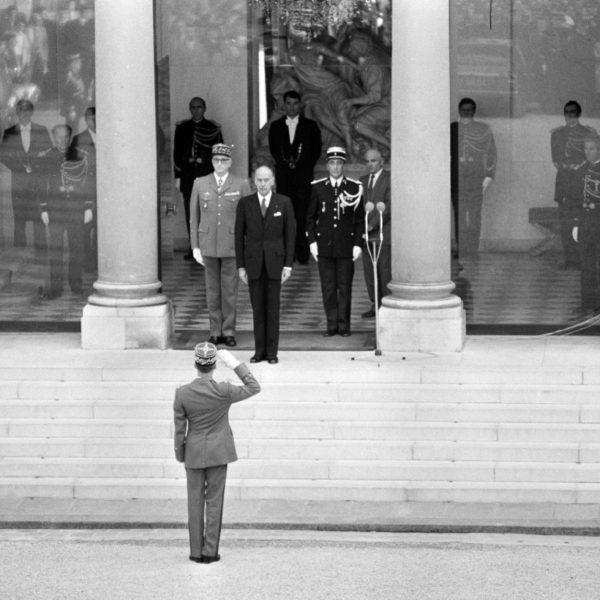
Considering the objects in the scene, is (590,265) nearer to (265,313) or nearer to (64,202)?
(265,313)

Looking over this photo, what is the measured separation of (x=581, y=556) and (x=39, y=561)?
14.0ft

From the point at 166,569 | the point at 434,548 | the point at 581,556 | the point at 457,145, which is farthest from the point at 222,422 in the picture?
the point at 457,145

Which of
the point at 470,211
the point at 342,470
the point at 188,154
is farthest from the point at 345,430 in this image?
the point at 188,154

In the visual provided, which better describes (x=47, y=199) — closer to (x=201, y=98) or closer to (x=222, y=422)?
(x=201, y=98)

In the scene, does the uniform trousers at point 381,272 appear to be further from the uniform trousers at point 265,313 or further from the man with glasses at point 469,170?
the uniform trousers at point 265,313

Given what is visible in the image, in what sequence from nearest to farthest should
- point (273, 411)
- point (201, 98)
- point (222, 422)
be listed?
point (222, 422)
point (273, 411)
point (201, 98)

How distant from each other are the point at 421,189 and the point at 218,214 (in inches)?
84.2

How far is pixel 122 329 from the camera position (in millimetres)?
19469

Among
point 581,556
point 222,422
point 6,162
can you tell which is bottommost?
point 581,556

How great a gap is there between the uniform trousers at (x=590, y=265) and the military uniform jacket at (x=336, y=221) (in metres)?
3.10

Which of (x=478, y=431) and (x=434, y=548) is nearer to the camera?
(x=434, y=548)

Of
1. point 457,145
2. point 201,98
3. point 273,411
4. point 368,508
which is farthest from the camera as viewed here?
point 201,98

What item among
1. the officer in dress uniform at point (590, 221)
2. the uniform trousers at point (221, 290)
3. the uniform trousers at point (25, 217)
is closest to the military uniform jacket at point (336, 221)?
the uniform trousers at point (221, 290)

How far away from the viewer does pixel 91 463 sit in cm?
1692
